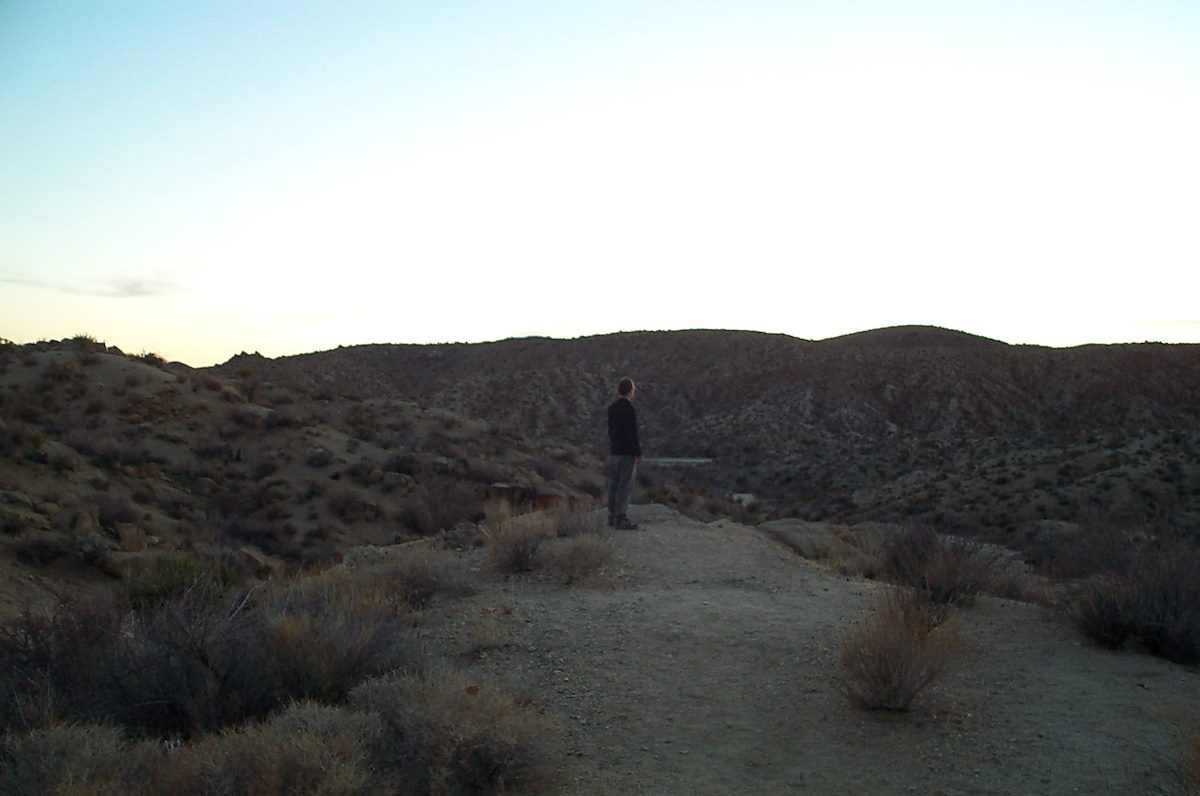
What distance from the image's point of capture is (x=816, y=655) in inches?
299

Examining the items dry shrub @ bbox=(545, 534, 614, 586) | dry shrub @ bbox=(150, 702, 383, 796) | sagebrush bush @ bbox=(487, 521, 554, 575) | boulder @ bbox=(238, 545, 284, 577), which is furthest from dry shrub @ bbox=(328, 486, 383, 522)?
dry shrub @ bbox=(150, 702, 383, 796)

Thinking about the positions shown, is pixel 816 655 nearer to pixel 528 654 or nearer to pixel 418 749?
pixel 528 654

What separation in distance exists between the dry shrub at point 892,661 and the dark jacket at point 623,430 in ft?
23.4

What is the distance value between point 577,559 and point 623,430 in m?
3.51

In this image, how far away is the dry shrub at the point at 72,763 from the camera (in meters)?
4.51

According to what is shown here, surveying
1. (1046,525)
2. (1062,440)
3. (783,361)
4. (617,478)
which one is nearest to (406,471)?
(617,478)

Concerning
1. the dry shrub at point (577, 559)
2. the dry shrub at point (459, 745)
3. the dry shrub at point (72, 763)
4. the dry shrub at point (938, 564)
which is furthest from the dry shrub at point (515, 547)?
the dry shrub at point (72, 763)

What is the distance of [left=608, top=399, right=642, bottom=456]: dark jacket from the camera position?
13.9 m

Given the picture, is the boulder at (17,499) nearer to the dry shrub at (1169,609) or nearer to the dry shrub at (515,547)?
the dry shrub at (515,547)

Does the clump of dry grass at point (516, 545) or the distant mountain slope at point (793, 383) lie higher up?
the distant mountain slope at point (793, 383)

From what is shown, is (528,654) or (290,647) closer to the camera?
Result: (290,647)

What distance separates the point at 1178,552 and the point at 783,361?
211ft

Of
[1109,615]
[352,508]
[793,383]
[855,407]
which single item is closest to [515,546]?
[1109,615]

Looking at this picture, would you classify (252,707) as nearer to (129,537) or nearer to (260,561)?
(260,561)
